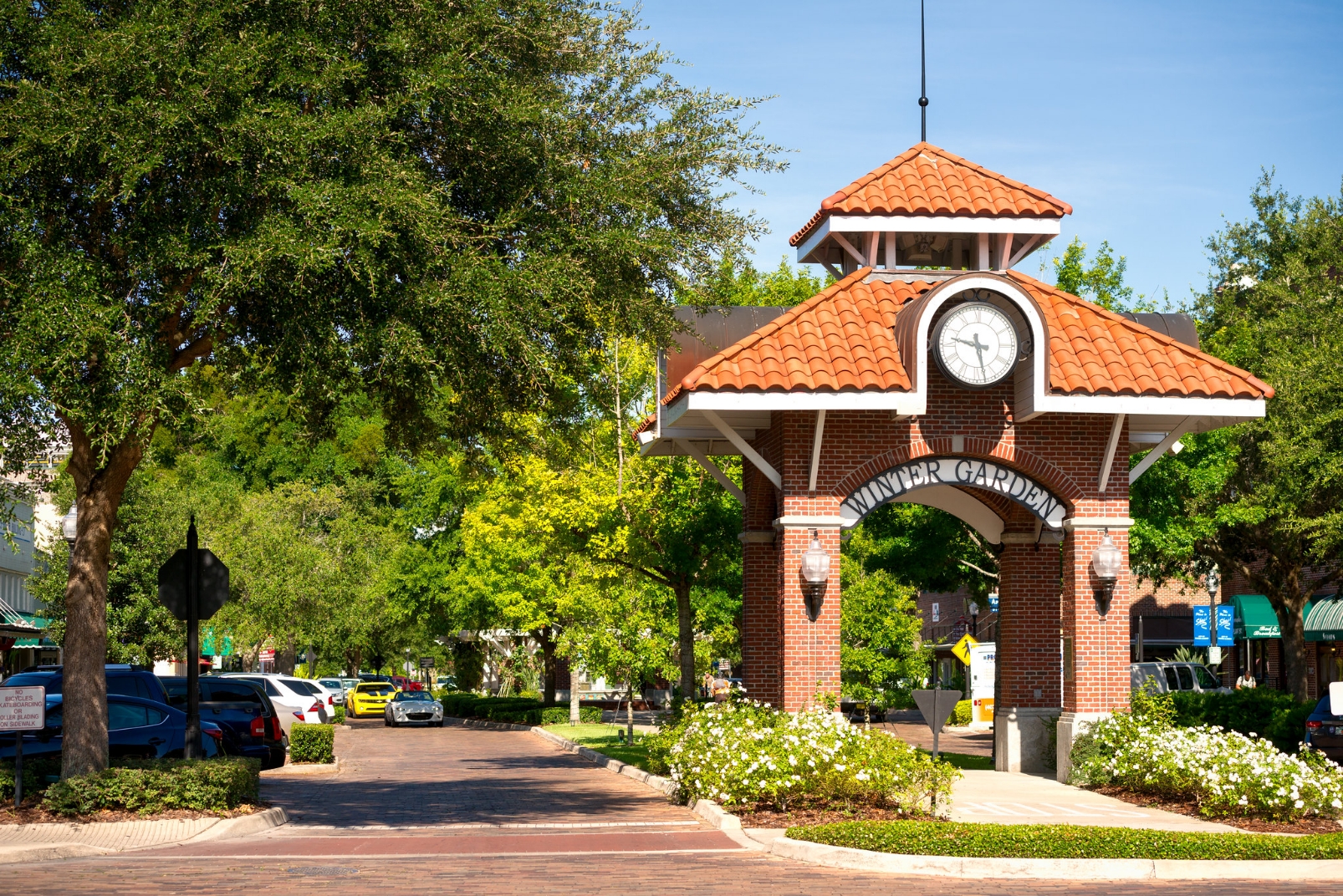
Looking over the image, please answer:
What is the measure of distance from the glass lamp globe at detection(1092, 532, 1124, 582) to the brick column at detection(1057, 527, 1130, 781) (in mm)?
122

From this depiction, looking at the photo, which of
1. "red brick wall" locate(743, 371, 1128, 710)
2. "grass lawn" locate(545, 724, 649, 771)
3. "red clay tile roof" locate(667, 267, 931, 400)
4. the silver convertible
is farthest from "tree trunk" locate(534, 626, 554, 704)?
Result: "red brick wall" locate(743, 371, 1128, 710)

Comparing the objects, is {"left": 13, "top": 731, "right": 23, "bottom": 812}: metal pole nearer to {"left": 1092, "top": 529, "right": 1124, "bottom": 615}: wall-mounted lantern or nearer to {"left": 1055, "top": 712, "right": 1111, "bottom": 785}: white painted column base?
{"left": 1055, "top": 712, "right": 1111, "bottom": 785}: white painted column base

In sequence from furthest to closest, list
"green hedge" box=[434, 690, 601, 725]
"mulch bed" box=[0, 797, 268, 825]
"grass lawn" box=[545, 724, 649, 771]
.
→ 1. "green hedge" box=[434, 690, 601, 725]
2. "grass lawn" box=[545, 724, 649, 771]
3. "mulch bed" box=[0, 797, 268, 825]

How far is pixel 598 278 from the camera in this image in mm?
15969

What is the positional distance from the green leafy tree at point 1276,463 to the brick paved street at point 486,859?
45.9 ft

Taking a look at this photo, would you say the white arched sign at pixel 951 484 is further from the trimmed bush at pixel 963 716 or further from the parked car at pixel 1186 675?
the trimmed bush at pixel 963 716

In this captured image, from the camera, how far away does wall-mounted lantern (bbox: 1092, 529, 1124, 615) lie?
19.2 m

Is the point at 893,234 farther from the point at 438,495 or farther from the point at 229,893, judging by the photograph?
the point at 438,495

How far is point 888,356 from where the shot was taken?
1900cm

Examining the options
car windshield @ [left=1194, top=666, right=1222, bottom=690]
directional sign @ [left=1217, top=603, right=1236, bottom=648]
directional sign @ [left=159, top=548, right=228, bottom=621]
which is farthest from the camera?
car windshield @ [left=1194, top=666, right=1222, bottom=690]

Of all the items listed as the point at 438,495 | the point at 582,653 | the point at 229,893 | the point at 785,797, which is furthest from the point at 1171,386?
the point at 438,495

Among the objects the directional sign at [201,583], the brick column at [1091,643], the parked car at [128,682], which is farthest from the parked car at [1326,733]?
the parked car at [128,682]

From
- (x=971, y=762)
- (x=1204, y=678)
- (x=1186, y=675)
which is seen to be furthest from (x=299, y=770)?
(x=1204, y=678)

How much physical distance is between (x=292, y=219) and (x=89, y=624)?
5033 millimetres
